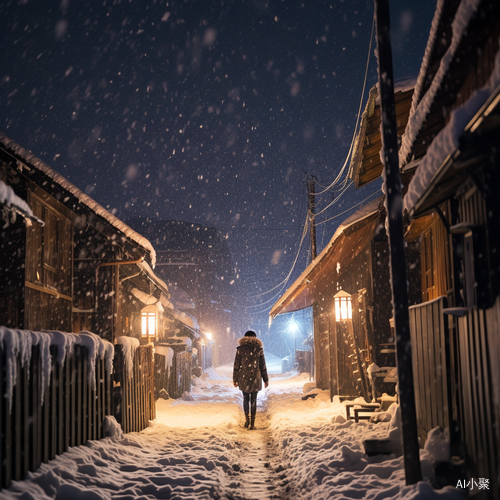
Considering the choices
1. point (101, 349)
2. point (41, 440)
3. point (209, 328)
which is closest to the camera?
point (41, 440)

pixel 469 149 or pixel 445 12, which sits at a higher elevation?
pixel 445 12

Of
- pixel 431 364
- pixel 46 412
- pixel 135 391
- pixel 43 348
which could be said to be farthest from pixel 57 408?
pixel 431 364

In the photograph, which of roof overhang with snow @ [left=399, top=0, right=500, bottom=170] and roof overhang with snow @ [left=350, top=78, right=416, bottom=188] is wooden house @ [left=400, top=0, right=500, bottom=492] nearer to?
roof overhang with snow @ [left=399, top=0, right=500, bottom=170]

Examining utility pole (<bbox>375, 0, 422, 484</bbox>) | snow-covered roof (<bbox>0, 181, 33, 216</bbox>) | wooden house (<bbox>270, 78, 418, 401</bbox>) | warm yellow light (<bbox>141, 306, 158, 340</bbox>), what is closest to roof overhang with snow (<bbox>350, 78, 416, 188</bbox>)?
wooden house (<bbox>270, 78, 418, 401</bbox>)

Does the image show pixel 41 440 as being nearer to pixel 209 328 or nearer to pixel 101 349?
pixel 101 349

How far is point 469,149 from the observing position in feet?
12.7

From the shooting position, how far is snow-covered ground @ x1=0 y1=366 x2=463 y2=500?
5.44m

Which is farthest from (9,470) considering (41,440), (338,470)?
(338,470)

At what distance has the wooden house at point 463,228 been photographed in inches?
163

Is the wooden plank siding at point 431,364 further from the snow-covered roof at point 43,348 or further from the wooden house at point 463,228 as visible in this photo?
the snow-covered roof at point 43,348

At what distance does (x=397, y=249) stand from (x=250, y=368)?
667 cm

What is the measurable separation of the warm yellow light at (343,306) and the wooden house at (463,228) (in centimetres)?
686

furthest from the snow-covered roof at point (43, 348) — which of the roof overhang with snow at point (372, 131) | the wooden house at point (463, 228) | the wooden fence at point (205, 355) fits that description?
the wooden fence at point (205, 355)

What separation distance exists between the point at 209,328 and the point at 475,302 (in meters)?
→ 42.3
